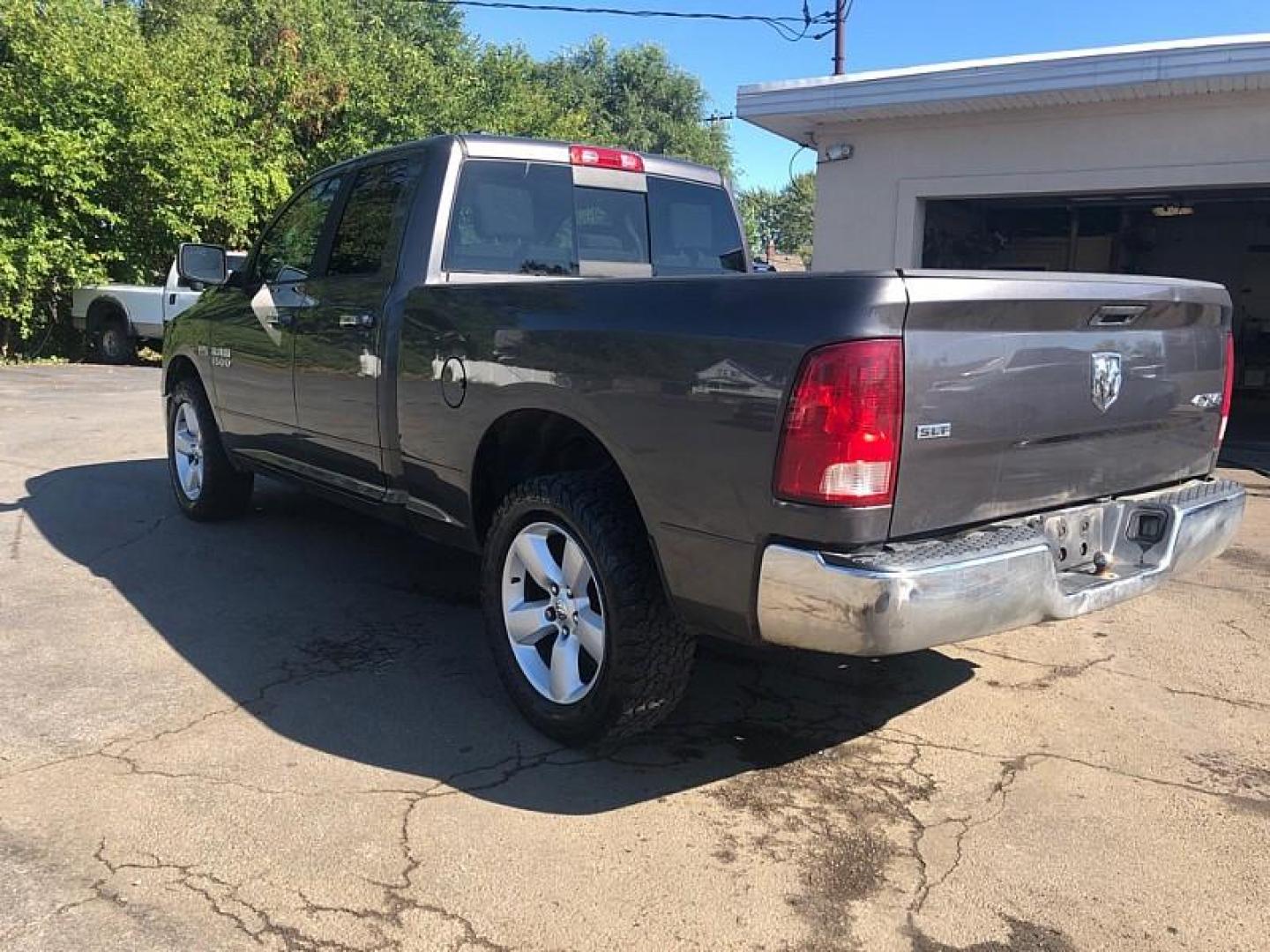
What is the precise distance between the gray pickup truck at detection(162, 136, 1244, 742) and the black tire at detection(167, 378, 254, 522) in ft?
4.80

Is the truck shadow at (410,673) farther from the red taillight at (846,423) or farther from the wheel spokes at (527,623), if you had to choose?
the red taillight at (846,423)

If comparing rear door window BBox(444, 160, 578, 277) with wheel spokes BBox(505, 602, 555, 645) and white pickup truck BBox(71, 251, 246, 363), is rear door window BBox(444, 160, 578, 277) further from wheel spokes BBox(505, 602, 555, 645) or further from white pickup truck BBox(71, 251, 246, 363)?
white pickup truck BBox(71, 251, 246, 363)

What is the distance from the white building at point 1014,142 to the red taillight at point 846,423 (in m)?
8.00

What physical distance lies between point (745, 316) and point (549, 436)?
3.80 ft

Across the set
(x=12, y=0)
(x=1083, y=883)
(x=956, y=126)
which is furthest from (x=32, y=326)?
(x=1083, y=883)

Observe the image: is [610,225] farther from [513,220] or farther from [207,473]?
[207,473]

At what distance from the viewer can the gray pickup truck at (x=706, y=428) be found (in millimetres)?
2645

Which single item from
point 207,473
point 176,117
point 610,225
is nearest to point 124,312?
point 176,117

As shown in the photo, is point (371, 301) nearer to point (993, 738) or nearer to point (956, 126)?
point (993, 738)

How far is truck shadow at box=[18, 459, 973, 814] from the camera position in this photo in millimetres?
3426

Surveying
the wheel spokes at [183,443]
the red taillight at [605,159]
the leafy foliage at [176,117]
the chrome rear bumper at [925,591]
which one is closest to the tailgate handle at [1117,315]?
the chrome rear bumper at [925,591]

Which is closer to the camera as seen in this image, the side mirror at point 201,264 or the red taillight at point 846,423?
the red taillight at point 846,423

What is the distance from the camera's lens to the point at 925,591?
2625mm

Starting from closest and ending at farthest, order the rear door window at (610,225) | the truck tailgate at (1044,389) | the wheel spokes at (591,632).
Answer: the truck tailgate at (1044,389), the wheel spokes at (591,632), the rear door window at (610,225)
